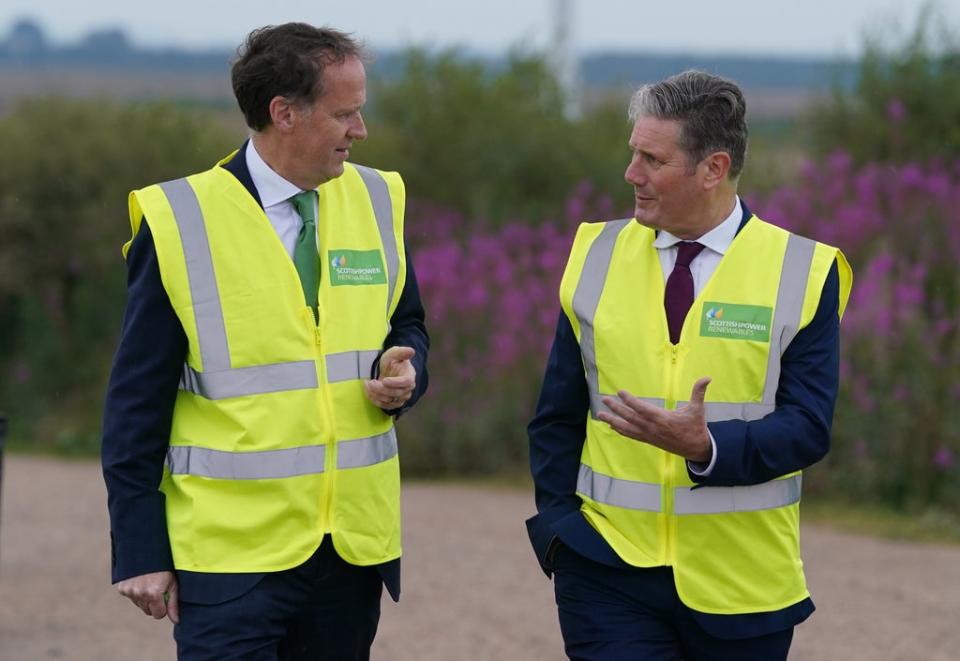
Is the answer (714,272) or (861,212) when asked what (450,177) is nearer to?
(861,212)

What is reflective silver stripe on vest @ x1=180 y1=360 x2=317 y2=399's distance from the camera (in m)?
3.90

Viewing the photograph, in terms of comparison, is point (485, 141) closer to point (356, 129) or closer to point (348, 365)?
point (356, 129)

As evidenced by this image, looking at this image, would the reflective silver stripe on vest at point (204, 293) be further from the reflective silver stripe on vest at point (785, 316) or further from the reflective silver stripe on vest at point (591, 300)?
the reflective silver stripe on vest at point (785, 316)

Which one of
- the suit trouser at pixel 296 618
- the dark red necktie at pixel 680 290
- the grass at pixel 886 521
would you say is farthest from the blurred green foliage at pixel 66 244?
the dark red necktie at pixel 680 290

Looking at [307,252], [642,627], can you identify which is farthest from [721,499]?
[307,252]

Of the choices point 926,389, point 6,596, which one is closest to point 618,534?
point 6,596

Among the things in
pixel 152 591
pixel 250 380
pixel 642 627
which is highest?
pixel 250 380

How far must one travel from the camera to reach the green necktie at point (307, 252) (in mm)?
4047

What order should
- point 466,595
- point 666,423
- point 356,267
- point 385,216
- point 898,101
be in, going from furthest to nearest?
point 898,101 → point 466,595 → point 385,216 → point 356,267 → point 666,423

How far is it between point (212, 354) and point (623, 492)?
1.02 m

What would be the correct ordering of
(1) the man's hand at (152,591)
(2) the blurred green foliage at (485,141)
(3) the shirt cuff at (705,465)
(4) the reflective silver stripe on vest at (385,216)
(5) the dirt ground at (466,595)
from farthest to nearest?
(2) the blurred green foliage at (485,141) → (5) the dirt ground at (466,595) → (4) the reflective silver stripe on vest at (385,216) → (1) the man's hand at (152,591) → (3) the shirt cuff at (705,465)

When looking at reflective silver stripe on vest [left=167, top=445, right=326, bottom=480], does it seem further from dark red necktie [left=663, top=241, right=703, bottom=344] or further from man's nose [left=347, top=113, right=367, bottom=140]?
dark red necktie [left=663, top=241, right=703, bottom=344]

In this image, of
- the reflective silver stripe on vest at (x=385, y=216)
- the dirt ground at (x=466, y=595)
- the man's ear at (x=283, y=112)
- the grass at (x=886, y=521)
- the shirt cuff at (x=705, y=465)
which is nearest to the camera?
the shirt cuff at (x=705, y=465)

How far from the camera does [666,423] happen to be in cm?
366
